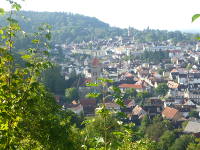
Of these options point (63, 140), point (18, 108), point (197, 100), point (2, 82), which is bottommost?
point (197, 100)

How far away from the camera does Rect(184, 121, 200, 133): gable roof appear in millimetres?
31269

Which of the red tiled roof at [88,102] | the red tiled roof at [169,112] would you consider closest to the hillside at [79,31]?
the red tiled roof at [88,102]

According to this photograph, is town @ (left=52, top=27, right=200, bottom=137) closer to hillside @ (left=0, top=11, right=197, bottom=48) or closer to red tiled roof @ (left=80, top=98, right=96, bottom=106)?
red tiled roof @ (left=80, top=98, right=96, bottom=106)

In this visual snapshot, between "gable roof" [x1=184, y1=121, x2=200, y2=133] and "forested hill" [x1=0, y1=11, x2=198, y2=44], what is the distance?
282 ft

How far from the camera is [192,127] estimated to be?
3219 centimetres

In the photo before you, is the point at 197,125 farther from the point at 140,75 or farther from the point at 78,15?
the point at 78,15

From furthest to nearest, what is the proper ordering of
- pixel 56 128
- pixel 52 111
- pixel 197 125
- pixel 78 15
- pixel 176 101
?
pixel 78 15 → pixel 176 101 → pixel 197 125 → pixel 52 111 → pixel 56 128

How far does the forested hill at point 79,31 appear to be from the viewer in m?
131

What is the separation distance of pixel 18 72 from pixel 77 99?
4298cm

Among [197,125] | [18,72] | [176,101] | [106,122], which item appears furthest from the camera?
[176,101]

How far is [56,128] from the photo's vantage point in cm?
546

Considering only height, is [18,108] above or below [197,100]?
above

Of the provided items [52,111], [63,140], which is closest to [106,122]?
[63,140]

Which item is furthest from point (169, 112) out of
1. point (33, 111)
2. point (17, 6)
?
point (17, 6)
